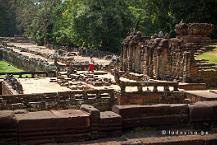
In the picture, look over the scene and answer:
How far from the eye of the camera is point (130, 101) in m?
20.7

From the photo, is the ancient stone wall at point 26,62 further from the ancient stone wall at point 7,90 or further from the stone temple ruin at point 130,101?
the ancient stone wall at point 7,90

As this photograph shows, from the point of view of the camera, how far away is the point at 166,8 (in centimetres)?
4275

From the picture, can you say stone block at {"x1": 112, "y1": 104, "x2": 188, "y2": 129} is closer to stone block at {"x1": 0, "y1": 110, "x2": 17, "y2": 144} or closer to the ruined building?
stone block at {"x1": 0, "y1": 110, "x2": 17, "y2": 144}

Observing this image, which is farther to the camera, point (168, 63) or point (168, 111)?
point (168, 63)

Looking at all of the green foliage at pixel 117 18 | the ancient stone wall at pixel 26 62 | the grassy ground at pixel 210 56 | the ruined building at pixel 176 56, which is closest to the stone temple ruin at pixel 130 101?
the ruined building at pixel 176 56

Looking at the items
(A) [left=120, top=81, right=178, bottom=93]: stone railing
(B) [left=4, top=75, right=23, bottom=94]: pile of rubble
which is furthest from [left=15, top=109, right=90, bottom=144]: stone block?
(B) [left=4, top=75, right=23, bottom=94]: pile of rubble

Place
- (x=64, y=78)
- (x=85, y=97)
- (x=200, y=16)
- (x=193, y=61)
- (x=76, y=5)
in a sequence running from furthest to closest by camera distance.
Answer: (x=76, y=5) → (x=200, y=16) → (x=64, y=78) → (x=193, y=61) → (x=85, y=97)

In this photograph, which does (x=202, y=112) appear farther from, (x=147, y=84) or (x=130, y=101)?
(x=130, y=101)

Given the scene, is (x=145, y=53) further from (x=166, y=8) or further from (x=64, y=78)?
(x=166, y=8)

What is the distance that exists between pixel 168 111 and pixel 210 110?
770mm

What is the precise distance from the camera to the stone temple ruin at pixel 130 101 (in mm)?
7121

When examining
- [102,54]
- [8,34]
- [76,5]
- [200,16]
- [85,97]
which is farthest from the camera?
[8,34]

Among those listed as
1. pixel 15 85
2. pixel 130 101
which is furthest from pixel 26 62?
pixel 130 101

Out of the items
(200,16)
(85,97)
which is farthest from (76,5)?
(85,97)
